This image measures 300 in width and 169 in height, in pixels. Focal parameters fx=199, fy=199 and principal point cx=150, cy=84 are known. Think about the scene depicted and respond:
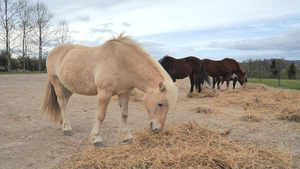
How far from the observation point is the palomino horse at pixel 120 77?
313cm

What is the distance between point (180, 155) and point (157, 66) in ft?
5.03

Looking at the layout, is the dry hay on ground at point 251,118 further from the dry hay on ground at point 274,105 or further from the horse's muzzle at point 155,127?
the horse's muzzle at point 155,127

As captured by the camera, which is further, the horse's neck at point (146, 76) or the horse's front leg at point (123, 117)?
the horse's front leg at point (123, 117)

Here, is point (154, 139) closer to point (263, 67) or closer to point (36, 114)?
point (36, 114)

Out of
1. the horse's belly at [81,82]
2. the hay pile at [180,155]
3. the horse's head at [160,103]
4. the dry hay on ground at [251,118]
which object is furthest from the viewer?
the dry hay on ground at [251,118]

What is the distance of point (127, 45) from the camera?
377 cm

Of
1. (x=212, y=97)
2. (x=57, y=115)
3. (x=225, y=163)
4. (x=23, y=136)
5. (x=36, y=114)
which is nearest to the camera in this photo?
(x=225, y=163)

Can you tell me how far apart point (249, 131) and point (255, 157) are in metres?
1.99

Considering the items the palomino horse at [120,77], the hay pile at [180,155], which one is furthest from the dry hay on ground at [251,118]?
the palomino horse at [120,77]

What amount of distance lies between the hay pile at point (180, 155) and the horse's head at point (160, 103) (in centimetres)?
24

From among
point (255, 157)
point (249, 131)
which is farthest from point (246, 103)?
point (255, 157)

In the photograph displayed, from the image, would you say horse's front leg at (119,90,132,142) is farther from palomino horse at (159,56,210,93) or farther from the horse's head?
palomino horse at (159,56,210,93)

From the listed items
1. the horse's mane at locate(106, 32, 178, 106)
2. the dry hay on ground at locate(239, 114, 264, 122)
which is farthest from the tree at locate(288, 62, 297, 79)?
the horse's mane at locate(106, 32, 178, 106)

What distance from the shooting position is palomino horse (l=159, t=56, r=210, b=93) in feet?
33.9
